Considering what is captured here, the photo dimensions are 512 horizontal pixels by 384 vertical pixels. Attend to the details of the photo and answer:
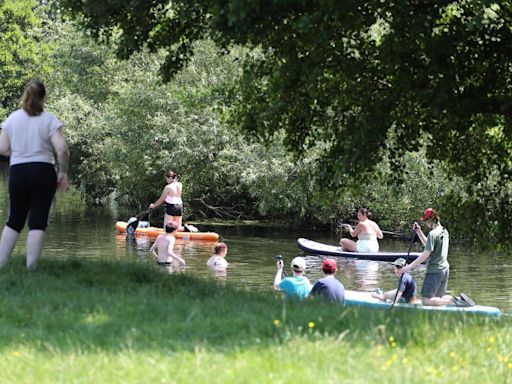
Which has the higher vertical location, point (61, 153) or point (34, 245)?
point (61, 153)

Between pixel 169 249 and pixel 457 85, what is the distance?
9107mm

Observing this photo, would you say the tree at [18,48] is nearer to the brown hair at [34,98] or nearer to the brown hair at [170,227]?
the brown hair at [170,227]

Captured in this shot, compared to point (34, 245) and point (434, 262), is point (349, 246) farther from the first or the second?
point (34, 245)

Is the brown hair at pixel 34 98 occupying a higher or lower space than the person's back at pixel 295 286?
higher

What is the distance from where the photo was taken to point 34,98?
9.10 m

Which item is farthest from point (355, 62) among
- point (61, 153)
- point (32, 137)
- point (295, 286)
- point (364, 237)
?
point (364, 237)

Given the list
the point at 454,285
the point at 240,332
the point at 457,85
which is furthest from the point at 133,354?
the point at 454,285

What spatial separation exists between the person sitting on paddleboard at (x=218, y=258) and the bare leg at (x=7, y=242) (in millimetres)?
9816

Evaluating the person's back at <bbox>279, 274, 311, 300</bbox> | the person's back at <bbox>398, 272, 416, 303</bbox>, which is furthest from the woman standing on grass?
the person's back at <bbox>398, 272, 416, 303</bbox>

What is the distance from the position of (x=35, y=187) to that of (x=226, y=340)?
347cm

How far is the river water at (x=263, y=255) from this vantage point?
20094 mm

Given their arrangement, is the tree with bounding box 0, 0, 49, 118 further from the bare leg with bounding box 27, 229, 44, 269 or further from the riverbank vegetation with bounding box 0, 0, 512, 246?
the bare leg with bounding box 27, 229, 44, 269

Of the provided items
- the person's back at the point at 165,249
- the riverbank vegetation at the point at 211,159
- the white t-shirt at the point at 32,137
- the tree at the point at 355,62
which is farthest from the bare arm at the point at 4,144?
the person's back at the point at 165,249

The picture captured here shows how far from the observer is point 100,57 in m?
47.3
